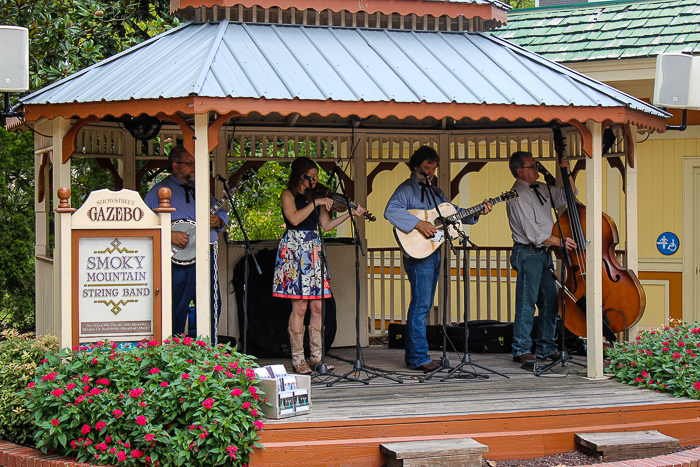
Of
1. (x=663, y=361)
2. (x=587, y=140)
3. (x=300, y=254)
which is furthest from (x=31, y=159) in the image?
(x=663, y=361)

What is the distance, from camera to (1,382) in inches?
224

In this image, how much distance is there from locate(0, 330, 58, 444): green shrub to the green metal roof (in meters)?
6.22

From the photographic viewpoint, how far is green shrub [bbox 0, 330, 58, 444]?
549 cm

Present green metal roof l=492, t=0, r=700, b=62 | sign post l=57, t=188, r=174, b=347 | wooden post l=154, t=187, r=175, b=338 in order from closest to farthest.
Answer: sign post l=57, t=188, r=174, b=347 → wooden post l=154, t=187, r=175, b=338 → green metal roof l=492, t=0, r=700, b=62

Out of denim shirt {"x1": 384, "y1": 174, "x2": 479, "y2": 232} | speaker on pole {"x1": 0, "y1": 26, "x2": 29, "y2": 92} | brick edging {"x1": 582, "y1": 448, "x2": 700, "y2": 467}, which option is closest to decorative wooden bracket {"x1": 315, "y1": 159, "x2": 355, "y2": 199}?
denim shirt {"x1": 384, "y1": 174, "x2": 479, "y2": 232}

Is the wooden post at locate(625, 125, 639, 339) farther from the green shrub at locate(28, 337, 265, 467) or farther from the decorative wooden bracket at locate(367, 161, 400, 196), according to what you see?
the green shrub at locate(28, 337, 265, 467)

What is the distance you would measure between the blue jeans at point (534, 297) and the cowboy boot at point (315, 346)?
1.84 meters

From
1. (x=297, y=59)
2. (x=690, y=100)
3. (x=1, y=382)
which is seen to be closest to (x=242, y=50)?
(x=297, y=59)

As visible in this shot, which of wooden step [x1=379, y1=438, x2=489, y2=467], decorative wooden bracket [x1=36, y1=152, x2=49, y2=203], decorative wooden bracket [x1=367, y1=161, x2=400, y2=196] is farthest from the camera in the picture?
decorative wooden bracket [x1=367, y1=161, x2=400, y2=196]

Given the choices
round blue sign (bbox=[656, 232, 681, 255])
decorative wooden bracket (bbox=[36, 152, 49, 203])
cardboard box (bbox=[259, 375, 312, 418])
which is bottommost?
cardboard box (bbox=[259, 375, 312, 418])

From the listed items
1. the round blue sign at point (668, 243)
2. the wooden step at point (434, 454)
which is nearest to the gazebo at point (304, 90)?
the wooden step at point (434, 454)

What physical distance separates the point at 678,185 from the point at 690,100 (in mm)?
3472

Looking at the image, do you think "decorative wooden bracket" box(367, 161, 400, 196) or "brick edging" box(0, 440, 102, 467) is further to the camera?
"decorative wooden bracket" box(367, 161, 400, 196)

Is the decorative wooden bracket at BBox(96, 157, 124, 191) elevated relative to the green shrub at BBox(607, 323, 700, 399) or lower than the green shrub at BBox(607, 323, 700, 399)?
elevated
